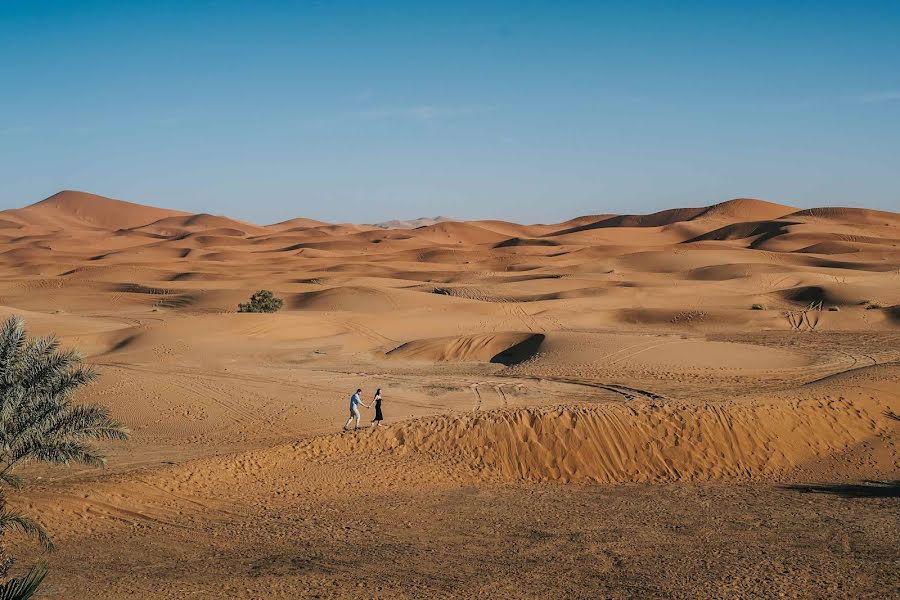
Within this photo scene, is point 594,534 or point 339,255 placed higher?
point 339,255

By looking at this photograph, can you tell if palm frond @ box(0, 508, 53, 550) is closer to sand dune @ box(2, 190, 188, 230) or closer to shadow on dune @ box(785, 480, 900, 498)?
shadow on dune @ box(785, 480, 900, 498)

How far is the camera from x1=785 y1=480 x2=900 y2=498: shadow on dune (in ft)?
46.0

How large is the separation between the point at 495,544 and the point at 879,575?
15.6 ft

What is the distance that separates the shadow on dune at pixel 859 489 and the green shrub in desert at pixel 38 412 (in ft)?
37.6

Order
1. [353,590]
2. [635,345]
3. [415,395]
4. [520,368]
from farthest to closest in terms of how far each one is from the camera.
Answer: [635,345], [520,368], [415,395], [353,590]

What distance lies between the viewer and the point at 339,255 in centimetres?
8631

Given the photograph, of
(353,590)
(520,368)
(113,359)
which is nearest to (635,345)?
(520,368)

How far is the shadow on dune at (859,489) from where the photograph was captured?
14.0 m

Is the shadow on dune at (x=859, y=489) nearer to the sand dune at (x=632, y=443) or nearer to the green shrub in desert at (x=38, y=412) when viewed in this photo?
the sand dune at (x=632, y=443)

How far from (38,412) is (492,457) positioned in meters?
8.09

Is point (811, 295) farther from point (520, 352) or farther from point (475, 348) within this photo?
point (475, 348)

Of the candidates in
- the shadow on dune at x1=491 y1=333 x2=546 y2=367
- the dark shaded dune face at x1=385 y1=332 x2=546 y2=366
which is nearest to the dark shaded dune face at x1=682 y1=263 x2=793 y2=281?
the dark shaded dune face at x1=385 y1=332 x2=546 y2=366

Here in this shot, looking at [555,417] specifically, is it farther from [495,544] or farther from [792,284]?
[792,284]

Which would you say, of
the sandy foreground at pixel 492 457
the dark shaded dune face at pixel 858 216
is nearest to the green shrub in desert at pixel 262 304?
the sandy foreground at pixel 492 457
